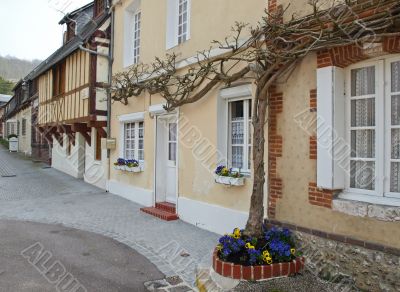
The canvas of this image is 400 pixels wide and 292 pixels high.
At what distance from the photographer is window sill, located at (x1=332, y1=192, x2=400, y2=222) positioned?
13.0 feet

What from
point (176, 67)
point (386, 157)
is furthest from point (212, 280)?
point (176, 67)

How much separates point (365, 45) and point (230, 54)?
2559mm

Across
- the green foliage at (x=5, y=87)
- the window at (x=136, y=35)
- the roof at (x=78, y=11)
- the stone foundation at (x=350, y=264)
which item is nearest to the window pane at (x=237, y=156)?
the stone foundation at (x=350, y=264)

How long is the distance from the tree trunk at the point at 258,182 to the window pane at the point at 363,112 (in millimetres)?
1222

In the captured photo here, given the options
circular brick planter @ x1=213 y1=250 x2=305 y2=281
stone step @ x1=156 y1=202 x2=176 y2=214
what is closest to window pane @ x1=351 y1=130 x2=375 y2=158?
circular brick planter @ x1=213 y1=250 x2=305 y2=281

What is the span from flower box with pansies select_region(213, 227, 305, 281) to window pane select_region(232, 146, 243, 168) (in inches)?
81.1

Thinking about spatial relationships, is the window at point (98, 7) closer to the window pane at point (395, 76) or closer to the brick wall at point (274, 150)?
the brick wall at point (274, 150)

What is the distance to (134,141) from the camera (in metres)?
10.4

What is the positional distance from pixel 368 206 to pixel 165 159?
5.67 metres

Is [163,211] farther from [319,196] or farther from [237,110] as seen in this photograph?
[319,196]

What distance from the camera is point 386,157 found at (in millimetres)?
4238

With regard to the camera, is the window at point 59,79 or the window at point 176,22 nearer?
the window at point 176,22

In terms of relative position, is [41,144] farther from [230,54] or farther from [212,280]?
[212,280]

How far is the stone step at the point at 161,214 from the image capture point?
311 inches
